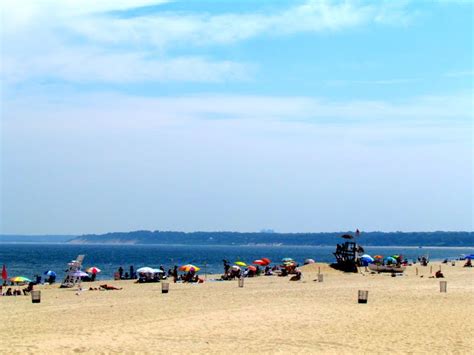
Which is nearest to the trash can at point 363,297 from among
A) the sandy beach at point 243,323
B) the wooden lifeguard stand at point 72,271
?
the sandy beach at point 243,323

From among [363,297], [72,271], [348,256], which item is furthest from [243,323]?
[348,256]

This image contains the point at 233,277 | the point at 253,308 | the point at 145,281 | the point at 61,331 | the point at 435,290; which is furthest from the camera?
the point at 233,277

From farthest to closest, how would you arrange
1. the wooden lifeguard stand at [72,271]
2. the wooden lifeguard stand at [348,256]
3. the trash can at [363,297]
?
the wooden lifeguard stand at [348,256] < the wooden lifeguard stand at [72,271] < the trash can at [363,297]

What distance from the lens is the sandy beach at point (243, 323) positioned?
1711 cm

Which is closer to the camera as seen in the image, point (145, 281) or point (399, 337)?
point (399, 337)

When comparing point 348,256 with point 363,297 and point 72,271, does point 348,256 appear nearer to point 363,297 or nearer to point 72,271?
point 72,271

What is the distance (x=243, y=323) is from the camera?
21.4 meters

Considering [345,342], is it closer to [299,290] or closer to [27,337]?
[27,337]

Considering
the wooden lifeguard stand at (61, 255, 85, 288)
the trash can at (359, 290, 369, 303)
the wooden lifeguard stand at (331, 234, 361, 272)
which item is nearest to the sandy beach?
the trash can at (359, 290, 369, 303)

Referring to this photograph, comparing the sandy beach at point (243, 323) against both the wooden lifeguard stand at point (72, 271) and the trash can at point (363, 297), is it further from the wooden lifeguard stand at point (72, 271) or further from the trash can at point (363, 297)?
the wooden lifeguard stand at point (72, 271)

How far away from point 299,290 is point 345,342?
57.6 ft

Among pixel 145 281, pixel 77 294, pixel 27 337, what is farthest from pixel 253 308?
pixel 145 281

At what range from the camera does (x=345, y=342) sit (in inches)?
701

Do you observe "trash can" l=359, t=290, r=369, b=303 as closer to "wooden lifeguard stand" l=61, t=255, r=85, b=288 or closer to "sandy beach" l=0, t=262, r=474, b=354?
"sandy beach" l=0, t=262, r=474, b=354
